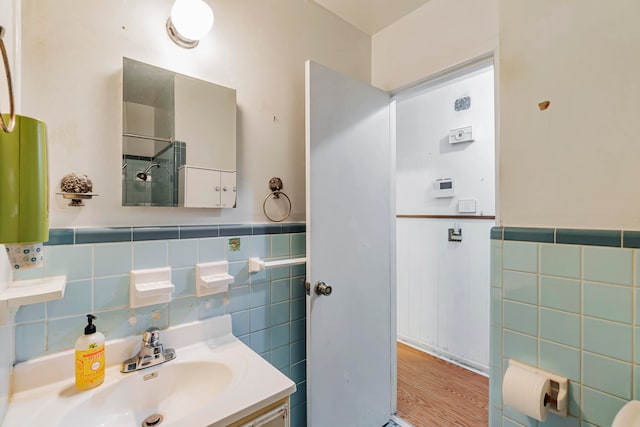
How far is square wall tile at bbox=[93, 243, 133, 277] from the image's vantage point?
0.93 meters

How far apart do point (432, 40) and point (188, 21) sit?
1.15 m

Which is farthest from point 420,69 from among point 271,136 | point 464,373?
point 464,373

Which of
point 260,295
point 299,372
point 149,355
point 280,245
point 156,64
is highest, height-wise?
point 156,64

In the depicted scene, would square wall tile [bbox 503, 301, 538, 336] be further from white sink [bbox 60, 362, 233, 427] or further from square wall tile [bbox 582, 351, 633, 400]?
white sink [bbox 60, 362, 233, 427]

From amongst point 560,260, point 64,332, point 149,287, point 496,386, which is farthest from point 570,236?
point 64,332

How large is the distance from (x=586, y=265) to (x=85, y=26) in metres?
1.76

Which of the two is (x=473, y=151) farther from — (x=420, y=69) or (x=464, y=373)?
(x=464, y=373)

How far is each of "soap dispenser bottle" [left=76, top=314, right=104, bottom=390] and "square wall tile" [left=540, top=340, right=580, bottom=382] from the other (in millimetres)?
1442

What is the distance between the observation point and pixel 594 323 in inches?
36.8

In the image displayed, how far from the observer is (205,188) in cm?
113

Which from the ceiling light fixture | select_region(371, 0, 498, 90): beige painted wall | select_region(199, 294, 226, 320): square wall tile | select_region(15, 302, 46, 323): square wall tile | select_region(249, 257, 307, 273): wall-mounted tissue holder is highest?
select_region(371, 0, 498, 90): beige painted wall

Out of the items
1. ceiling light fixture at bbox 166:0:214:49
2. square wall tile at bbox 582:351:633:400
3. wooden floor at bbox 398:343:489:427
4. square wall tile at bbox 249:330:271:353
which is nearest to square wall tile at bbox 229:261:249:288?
square wall tile at bbox 249:330:271:353

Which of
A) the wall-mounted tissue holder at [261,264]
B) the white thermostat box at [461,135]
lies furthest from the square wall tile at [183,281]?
the white thermostat box at [461,135]

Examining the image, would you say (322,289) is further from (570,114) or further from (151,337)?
(570,114)
